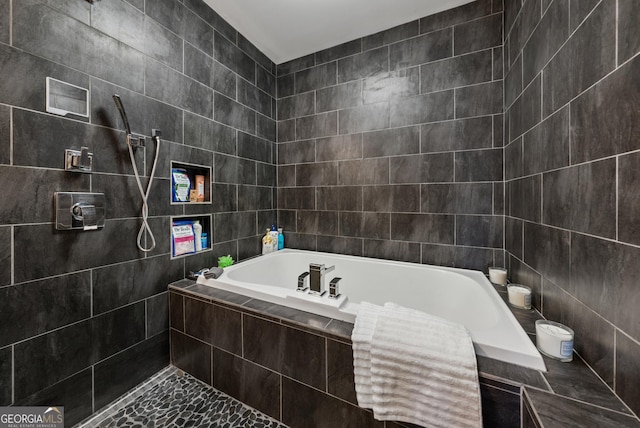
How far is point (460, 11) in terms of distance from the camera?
1713 mm

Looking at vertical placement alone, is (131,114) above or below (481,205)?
above

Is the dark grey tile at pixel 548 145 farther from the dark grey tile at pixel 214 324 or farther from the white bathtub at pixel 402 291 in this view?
the dark grey tile at pixel 214 324

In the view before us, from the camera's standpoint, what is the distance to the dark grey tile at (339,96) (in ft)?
6.78

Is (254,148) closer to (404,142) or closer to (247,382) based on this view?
(404,142)

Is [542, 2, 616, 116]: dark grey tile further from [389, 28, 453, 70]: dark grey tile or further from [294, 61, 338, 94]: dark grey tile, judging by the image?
[294, 61, 338, 94]: dark grey tile

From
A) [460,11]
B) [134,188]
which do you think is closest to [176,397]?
[134,188]

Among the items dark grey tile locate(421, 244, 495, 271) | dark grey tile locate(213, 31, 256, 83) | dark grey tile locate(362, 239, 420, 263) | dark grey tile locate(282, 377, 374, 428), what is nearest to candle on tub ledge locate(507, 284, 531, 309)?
dark grey tile locate(421, 244, 495, 271)

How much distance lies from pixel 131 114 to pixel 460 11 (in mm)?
2322

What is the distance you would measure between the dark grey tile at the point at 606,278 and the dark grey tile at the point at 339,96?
1.76m

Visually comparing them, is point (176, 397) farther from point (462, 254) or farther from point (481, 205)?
point (481, 205)

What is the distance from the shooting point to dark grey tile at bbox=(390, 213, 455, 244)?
1810 millimetres

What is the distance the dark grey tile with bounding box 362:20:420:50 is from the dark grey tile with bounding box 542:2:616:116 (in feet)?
3.84

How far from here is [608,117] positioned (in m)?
0.70

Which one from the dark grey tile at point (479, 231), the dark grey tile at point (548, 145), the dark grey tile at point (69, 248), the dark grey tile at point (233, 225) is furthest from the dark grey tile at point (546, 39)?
the dark grey tile at point (69, 248)
